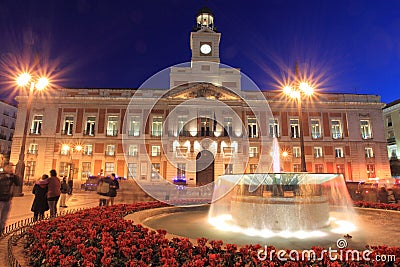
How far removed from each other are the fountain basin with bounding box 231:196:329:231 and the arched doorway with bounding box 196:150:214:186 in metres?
22.0

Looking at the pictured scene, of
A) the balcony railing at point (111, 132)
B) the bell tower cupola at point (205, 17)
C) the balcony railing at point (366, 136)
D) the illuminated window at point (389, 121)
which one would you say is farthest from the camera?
the illuminated window at point (389, 121)

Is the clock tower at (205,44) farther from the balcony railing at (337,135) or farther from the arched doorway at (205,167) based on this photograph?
the balcony railing at (337,135)

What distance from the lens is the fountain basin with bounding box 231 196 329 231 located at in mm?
5422

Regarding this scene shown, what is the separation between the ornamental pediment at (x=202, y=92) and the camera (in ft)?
94.3

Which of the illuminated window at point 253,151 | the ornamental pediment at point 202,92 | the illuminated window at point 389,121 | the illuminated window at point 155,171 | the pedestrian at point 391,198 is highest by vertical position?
the ornamental pediment at point 202,92

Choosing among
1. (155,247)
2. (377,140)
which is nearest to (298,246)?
(155,247)

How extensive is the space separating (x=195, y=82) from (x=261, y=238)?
2588 cm

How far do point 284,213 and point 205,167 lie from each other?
2278 centimetres

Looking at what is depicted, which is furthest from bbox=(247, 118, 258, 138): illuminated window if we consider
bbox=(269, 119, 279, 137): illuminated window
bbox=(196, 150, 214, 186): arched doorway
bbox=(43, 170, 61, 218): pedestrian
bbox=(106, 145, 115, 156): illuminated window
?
bbox=(43, 170, 61, 218): pedestrian

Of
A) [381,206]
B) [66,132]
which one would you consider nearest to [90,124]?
[66,132]

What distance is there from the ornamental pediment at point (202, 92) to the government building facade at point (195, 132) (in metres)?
0.11

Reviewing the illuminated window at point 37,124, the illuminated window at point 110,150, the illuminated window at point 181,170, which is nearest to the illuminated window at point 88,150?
the illuminated window at point 110,150

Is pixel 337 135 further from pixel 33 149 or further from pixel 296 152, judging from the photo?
pixel 33 149

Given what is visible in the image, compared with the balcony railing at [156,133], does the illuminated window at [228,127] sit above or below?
above
